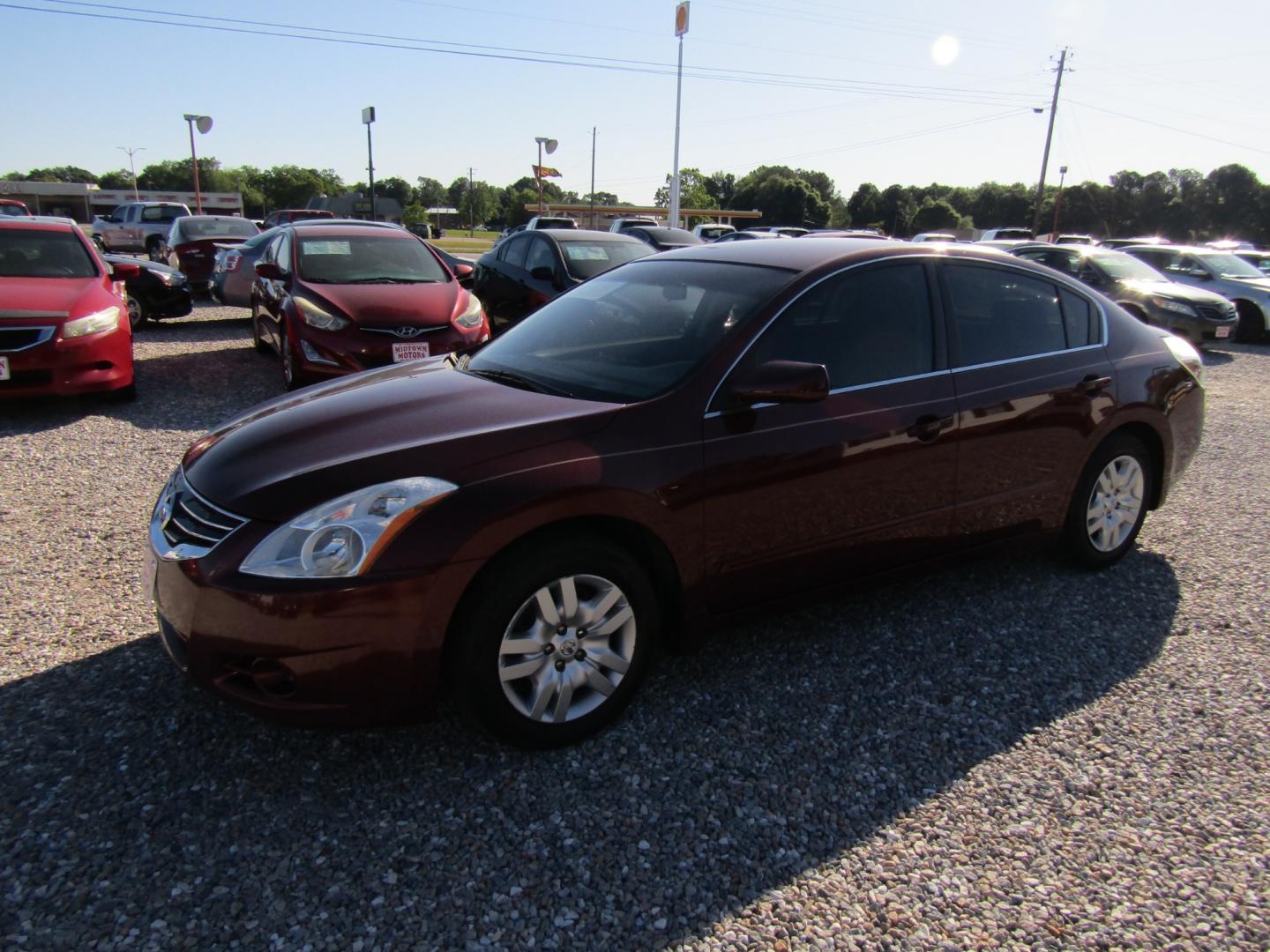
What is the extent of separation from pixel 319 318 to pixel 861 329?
5.44 m

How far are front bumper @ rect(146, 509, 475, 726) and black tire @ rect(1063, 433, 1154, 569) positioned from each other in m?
3.14

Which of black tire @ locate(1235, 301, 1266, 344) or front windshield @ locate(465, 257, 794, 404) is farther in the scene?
black tire @ locate(1235, 301, 1266, 344)

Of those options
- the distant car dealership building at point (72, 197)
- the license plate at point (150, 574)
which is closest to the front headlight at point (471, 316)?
the license plate at point (150, 574)

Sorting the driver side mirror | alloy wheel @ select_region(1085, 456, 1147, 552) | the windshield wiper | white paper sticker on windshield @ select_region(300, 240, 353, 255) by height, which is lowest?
alloy wheel @ select_region(1085, 456, 1147, 552)

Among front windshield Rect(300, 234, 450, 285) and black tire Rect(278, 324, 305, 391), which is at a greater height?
front windshield Rect(300, 234, 450, 285)

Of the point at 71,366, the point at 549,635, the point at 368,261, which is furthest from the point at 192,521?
the point at 368,261

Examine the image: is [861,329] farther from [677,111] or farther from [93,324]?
[677,111]

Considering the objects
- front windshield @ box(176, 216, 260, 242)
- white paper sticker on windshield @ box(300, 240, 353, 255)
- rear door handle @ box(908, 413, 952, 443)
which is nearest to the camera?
rear door handle @ box(908, 413, 952, 443)

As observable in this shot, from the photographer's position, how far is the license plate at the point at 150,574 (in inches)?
110

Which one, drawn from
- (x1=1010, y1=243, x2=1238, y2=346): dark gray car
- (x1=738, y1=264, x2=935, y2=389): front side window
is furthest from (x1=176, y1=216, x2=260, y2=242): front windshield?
(x1=738, y1=264, x2=935, y2=389): front side window

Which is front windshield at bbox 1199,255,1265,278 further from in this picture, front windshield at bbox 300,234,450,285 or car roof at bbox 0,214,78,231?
car roof at bbox 0,214,78,231

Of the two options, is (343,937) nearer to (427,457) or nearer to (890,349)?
(427,457)

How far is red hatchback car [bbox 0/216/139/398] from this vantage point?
22.0 ft

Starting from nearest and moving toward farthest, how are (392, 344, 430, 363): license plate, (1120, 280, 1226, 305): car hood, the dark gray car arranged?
(392, 344, 430, 363): license plate, the dark gray car, (1120, 280, 1226, 305): car hood
